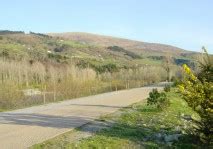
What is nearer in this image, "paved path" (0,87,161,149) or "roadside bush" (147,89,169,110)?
"paved path" (0,87,161,149)

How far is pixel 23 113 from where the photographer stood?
22641 mm

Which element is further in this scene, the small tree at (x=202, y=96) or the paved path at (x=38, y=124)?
the paved path at (x=38, y=124)

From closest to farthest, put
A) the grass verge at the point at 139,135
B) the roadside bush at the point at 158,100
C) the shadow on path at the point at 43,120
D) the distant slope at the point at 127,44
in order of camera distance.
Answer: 1. the grass verge at the point at 139,135
2. the shadow on path at the point at 43,120
3. the roadside bush at the point at 158,100
4. the distant slope at the point at 127,44

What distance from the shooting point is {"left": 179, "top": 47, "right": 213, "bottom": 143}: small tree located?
1430cm

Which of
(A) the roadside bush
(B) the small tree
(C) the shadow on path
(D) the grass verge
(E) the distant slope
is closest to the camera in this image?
(B) the small tree

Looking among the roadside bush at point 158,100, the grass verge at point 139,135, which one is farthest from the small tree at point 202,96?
the roadside bush at point 158,100

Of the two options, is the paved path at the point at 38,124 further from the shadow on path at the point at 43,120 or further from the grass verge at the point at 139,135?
the grass verge at the point at 139,135

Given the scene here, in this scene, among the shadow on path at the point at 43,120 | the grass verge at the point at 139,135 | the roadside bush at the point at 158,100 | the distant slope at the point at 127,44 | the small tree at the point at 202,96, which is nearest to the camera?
the small tree at the point at 202,96

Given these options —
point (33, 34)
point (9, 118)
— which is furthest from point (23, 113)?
point (33, 34)

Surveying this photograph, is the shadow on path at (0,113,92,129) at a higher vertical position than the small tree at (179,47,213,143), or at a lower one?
lower

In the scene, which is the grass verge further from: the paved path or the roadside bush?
the roadside bush

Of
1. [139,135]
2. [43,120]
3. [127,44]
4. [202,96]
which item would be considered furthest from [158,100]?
[127,44]

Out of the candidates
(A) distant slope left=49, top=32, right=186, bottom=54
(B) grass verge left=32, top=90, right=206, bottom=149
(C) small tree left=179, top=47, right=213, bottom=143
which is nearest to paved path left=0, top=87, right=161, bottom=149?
(B) grass verge left=32, top=90, right=206, bottom=149

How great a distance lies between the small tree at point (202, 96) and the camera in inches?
563
